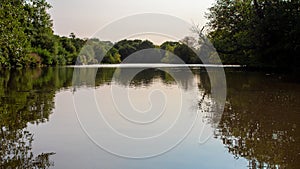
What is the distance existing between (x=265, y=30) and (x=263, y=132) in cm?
2051

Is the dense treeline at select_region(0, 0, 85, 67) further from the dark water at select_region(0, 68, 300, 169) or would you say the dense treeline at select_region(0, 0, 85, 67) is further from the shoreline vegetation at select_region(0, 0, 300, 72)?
the dark water at select_region(0, 68, 300, 169)

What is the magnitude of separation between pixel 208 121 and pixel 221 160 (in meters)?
3.23

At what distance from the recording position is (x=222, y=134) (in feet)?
23.5

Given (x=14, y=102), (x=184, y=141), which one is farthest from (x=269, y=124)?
(x=14, y=102)

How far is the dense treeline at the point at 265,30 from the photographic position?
24969 millimetres

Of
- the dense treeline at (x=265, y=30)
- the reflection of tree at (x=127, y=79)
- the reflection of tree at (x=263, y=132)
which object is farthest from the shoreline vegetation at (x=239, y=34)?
the reflection of tree at (x=263, y=132)

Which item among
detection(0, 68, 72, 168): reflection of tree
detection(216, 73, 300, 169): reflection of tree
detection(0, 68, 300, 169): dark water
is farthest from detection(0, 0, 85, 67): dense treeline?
detection(216, 73, 300, 169): reflection of tree

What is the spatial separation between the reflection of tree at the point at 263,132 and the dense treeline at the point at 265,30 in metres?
14.1

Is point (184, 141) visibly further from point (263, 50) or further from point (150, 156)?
point (263, 50)

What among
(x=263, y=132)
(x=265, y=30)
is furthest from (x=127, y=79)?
(x=263, y=132)

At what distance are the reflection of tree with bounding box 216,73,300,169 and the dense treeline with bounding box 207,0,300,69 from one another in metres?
14.1

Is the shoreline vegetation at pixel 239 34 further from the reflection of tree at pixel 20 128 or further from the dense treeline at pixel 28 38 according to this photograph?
the reflection of tree at pixel 20 128

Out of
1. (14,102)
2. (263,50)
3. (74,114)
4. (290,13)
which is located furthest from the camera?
(263,50)

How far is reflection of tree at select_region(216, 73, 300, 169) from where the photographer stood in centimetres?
548
